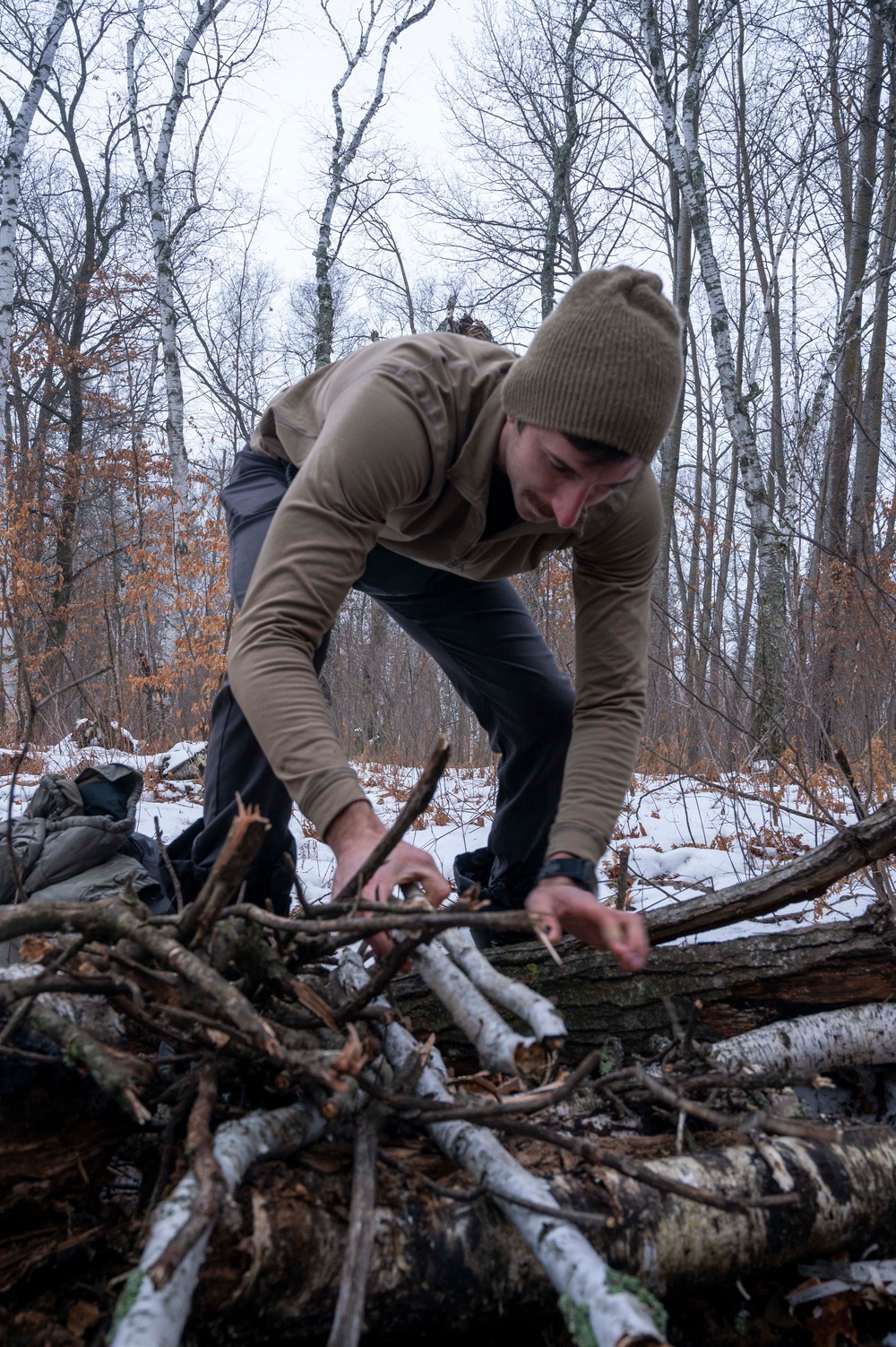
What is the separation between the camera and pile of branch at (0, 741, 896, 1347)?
106cm

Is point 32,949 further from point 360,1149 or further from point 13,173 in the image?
point 13,173

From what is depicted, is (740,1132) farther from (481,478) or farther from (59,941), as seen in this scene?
(481,478)

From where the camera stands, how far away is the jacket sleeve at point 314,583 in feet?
5.41

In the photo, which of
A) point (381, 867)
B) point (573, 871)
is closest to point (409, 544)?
point (573, 871)

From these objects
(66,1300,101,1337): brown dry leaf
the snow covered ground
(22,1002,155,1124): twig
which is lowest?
(66,1300,101,1337): brown dry leaf

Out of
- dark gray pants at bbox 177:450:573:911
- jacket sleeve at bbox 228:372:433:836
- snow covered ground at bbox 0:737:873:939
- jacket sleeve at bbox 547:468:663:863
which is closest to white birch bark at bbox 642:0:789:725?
snow covered ground at bbox 0:737:873:939

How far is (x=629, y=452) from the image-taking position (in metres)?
1.83

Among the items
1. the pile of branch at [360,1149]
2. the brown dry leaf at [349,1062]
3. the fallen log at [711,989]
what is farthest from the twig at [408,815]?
the fallen log at [711,989]

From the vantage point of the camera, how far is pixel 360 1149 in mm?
1180

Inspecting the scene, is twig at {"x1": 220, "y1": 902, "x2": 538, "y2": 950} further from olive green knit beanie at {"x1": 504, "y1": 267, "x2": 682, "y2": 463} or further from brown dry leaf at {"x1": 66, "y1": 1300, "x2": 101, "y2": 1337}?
olive green knit beanie at {"x1": 504, "y1": 267, "x2": 682, "y2": 463}

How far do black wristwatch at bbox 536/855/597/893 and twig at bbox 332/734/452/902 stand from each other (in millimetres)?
560

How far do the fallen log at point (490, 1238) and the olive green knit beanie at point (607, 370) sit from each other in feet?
4.60

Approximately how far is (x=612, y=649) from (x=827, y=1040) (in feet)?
3.50

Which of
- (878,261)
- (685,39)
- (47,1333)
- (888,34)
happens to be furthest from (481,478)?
(685,39)
